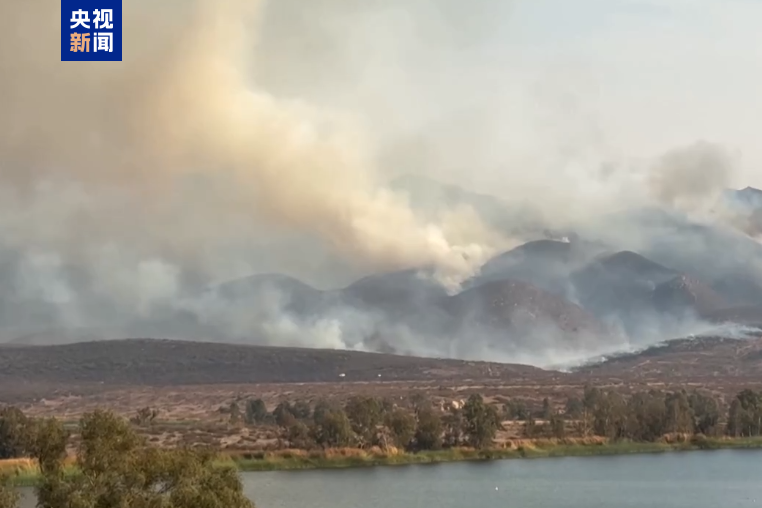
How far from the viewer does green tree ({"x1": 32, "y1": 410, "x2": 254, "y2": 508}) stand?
29938 mm

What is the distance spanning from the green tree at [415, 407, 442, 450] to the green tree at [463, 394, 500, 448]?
268 cm

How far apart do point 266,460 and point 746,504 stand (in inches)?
1346

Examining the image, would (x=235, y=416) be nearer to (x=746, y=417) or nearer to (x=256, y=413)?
(x=256, y=413)

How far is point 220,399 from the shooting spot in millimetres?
162500

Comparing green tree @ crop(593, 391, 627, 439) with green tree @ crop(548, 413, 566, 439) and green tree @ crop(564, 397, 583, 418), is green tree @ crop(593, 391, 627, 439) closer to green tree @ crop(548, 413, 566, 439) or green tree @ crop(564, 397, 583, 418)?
green tree @ crop(548, 413, 566, 439)

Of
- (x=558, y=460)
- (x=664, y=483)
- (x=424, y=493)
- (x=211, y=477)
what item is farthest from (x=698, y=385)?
(x=211, y=477)

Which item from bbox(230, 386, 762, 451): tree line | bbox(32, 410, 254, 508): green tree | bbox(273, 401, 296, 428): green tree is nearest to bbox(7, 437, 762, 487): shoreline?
bbox(230, 386, 762, 451): tree line

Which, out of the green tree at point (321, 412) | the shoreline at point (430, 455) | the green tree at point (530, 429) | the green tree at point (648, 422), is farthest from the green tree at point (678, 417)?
the green tree at point (321, 412)

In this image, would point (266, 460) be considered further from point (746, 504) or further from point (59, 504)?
point (59, 504)

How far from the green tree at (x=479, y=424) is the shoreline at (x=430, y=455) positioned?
1.35 meters

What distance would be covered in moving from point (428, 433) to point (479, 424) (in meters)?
4.47

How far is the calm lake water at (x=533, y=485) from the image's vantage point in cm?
6394

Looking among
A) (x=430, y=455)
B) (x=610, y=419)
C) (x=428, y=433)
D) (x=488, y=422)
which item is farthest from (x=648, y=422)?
(x=430, y=455)

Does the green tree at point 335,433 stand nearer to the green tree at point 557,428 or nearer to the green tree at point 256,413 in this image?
the green tree at point 557,428
